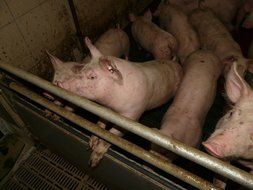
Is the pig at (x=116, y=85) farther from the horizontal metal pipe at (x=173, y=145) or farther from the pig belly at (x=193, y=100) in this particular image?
the horizontal metal pipe at (x=173, y=145)

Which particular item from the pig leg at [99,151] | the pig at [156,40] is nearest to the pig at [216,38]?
the pig at [156,40]

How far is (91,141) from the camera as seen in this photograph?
2.24 m

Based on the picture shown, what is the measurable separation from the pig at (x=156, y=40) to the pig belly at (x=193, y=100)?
393 millimetres

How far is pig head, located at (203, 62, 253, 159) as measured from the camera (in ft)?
5.68

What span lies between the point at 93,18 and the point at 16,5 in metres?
1.46

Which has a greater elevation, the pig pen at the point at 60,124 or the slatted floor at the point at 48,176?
the pig pen at the point at 60,124

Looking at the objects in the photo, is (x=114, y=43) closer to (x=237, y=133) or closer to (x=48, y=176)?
(x=48, y=176)

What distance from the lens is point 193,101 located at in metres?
2.99

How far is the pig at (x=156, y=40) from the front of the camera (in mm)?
3775

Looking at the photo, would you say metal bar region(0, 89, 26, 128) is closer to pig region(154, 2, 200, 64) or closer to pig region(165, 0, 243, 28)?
pig region(154, 2, 200, 64)

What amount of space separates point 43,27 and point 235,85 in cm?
244

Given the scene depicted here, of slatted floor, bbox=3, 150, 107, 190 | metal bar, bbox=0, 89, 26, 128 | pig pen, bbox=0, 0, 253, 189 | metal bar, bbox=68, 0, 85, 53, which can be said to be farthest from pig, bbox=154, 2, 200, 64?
metal bar, bbox=0, 89, 26, 128

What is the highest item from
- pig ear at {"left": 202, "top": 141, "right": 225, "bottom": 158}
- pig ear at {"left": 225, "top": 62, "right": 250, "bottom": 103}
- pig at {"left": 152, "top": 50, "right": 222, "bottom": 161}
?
pig ear at {"left": 225, "top": 62, "right": 250, "bottom": 103}

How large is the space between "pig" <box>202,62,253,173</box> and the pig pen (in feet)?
0.53
